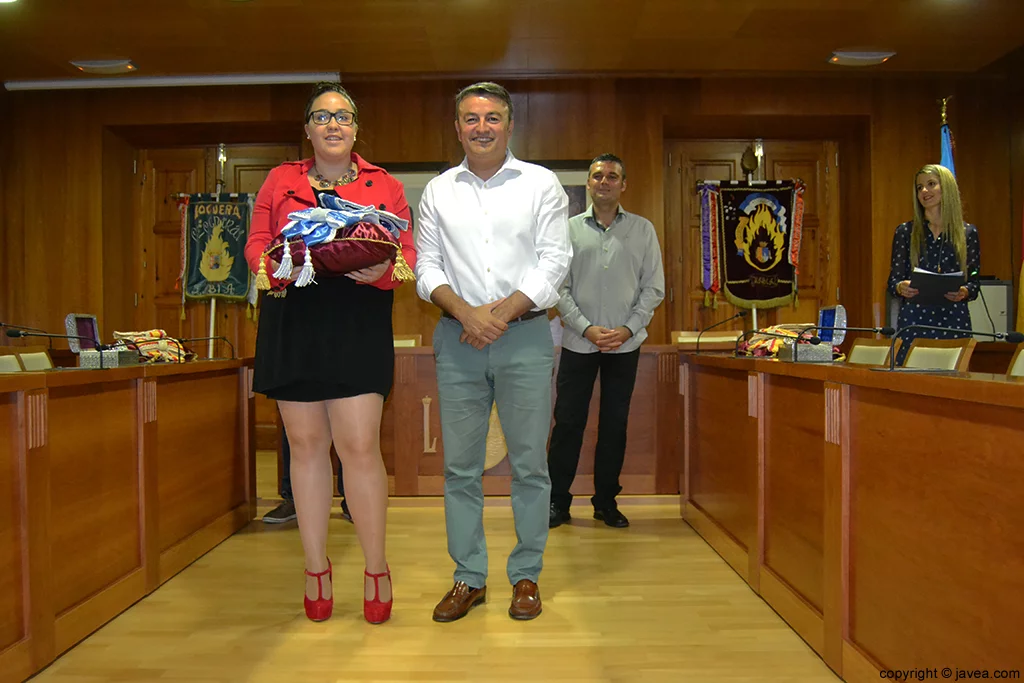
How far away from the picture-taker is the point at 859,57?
15.6 feet

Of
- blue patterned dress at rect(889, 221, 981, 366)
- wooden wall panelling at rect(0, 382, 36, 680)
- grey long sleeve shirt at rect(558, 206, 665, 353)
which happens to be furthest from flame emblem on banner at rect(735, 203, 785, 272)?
wooden wall panelling at rect(0, 382, 36, 680)

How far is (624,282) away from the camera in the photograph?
3.12 metres

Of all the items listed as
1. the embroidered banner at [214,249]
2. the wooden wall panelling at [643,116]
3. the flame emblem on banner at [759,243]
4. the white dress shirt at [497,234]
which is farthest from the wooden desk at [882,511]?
the embroidered banner at [214,249]

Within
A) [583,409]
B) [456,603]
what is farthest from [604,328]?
[456,603]

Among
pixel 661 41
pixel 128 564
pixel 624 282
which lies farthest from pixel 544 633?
pixel 661 41

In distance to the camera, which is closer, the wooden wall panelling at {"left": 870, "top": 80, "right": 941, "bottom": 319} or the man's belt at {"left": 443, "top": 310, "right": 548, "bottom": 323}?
the man's belt at {"left": 443, "top": 310, "right": 548, "bottom": 323}

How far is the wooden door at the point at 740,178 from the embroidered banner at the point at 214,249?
3.26 metres

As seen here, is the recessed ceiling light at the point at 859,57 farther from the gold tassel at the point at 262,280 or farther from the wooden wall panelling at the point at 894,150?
the gold tassel at the point at 262,280

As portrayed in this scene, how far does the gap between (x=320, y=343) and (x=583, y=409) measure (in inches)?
59.1

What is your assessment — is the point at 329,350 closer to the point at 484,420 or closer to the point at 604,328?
the point at 484,420

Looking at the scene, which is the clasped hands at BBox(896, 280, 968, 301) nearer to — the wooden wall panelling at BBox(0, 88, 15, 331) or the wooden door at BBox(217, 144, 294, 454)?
the wooden door at BBox(217, 144, 294, 454)

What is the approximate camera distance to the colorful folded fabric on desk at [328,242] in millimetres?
1654

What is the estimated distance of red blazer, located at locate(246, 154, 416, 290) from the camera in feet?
5.95

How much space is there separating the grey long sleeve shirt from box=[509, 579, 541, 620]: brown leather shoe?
1223 millimetres
